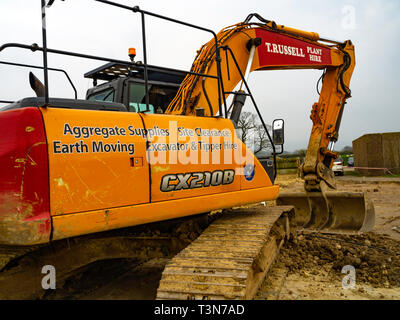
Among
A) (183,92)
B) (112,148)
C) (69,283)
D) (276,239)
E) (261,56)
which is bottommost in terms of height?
(69,283)

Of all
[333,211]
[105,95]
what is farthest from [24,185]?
[333,211]

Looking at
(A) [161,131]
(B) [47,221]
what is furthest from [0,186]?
(A) [161,131]

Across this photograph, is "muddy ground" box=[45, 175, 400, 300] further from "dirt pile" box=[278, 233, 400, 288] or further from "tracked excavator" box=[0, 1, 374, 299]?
"tracked excavator" box=[0, 1, 374, 299]

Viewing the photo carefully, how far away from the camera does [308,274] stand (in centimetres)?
440

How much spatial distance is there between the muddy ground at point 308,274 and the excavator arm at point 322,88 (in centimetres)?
69

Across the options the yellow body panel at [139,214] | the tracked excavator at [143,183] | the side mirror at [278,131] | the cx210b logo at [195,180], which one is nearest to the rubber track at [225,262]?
the tracked excavator at [143,183]

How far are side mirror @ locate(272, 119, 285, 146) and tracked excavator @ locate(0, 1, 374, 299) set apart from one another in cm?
1

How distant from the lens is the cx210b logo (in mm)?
3248

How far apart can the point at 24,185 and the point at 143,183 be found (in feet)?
3.02

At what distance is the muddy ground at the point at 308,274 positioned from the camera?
3.85 m

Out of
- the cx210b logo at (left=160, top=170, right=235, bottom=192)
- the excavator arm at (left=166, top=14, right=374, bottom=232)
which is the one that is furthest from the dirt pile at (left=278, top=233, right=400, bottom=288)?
the cx210b logo at (left=160, top=170, right=235, bottom=192)
